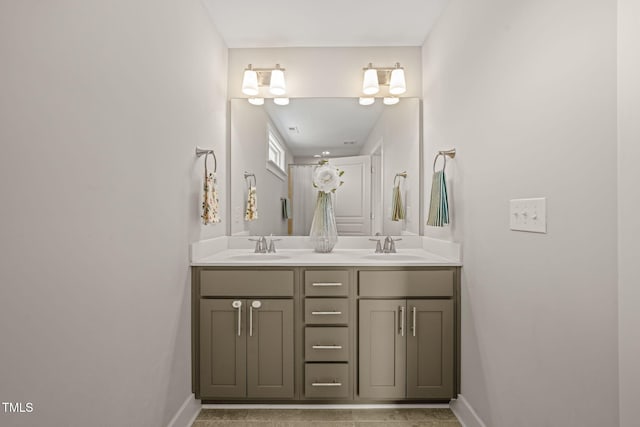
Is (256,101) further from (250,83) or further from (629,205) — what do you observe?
(629,205)

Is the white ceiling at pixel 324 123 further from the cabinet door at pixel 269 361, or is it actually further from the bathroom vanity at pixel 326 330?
the cabinet door at pixel 269 361

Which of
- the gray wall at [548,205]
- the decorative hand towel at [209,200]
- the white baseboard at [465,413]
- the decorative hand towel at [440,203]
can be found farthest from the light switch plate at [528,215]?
the decorative hand towel at [209,200]

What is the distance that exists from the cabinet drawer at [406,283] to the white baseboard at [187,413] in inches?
44.2

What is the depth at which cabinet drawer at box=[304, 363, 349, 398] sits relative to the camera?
6.40 ft

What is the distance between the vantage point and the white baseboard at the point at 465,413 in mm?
1711

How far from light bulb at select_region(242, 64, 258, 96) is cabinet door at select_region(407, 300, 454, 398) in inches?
72.8

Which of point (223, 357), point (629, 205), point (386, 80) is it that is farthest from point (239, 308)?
point (386, 80)

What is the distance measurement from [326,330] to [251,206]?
43.9 inches

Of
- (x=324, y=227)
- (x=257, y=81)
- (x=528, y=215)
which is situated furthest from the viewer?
(x=257, y=81)

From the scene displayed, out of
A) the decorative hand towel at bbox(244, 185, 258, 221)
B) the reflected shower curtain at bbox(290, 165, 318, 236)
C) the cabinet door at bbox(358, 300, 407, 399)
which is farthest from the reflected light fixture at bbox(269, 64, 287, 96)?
the cabinet door at bbox(358, 300, 407, 399)

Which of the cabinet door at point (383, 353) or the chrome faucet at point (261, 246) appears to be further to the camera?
the chrome faucet at point (261, 246)

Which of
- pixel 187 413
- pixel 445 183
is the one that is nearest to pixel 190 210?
pixel 187 413

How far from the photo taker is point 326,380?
1957mm

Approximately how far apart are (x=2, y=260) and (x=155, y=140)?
0.82 metres
